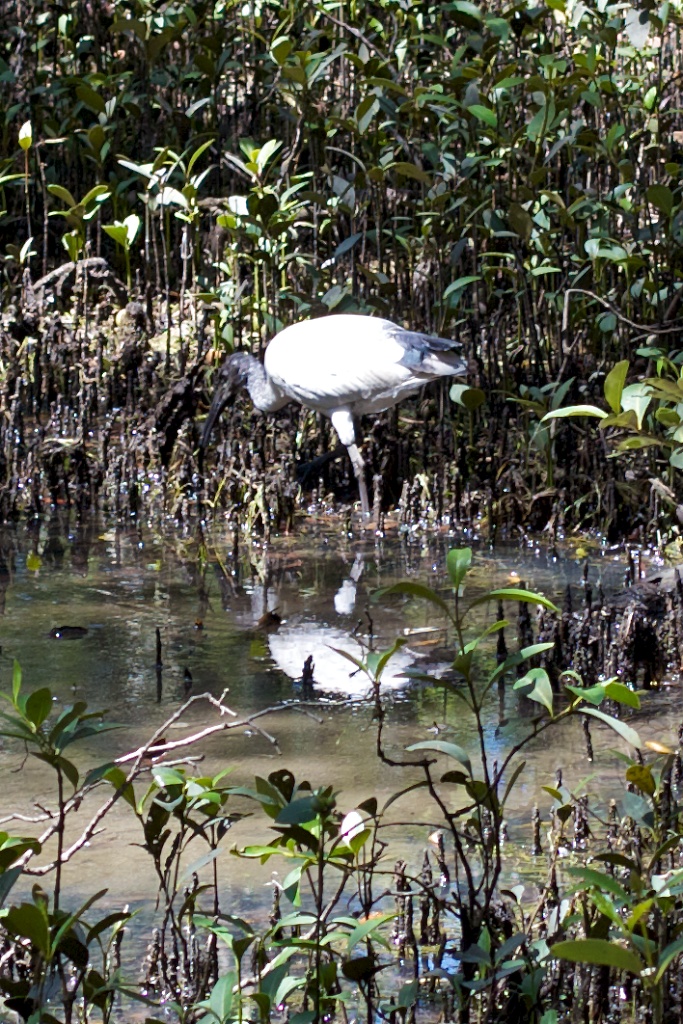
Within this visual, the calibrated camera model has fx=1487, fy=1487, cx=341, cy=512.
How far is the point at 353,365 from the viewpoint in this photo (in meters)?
6.46

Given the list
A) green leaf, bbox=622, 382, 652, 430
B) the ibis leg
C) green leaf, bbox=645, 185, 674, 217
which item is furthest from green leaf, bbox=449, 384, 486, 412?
green leaf, bbox=622, 382, 652, 430

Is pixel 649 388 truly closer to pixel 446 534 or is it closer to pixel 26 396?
pixel 446 534

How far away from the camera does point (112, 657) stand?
4809 mm

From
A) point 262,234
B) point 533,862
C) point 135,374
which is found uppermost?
point 262,234

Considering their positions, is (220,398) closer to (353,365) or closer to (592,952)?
(353,365)

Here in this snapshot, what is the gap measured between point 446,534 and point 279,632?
1478 millimetres

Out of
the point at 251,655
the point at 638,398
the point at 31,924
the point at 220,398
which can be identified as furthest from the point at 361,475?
the point at 31,924

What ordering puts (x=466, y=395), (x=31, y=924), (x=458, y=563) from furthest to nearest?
(x=466, y=395) → (x=458, y=563) → (x=31, y=924)

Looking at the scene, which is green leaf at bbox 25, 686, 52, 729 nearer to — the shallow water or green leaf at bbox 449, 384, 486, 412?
the shallow water

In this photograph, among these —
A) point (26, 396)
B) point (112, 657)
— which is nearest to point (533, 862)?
point (112, 657)

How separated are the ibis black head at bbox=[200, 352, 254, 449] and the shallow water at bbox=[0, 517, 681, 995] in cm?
88

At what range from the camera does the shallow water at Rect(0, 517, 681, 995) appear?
143 inches

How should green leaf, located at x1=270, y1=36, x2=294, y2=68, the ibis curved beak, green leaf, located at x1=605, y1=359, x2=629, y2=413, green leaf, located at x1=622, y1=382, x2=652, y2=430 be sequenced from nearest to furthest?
green leaf, located at x1=605, y1=359, x2=629, y2=413 → green leaf, located at x1=622, y1=382, x2=652, y2=430 → the ibis curved beak → green leaf, located at x1=270, y1=36, x2=294, y2=68

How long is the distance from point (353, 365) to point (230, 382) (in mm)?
997
